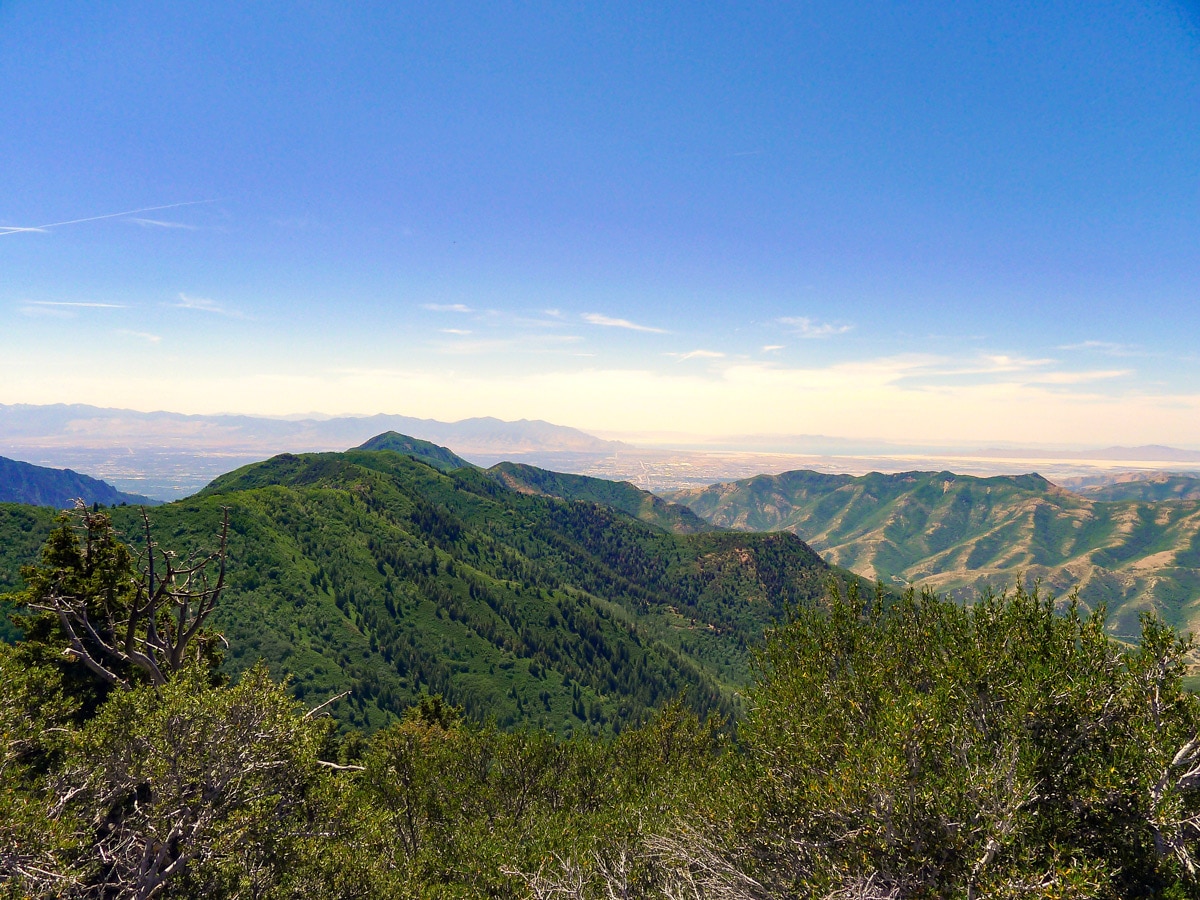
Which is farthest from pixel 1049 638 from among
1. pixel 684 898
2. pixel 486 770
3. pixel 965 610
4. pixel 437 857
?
pixel 486 770

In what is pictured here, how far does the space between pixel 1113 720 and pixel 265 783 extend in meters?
32.1

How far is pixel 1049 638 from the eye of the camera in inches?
914

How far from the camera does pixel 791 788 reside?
21328 mm

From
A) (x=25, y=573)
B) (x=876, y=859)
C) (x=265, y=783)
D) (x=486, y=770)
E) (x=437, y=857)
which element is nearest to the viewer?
(x=876, y=859)

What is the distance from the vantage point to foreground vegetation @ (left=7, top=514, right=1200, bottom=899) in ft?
55.0

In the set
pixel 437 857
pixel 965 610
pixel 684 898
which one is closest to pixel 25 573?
pixel 437 857

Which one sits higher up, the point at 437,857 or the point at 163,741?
the point at 163,741

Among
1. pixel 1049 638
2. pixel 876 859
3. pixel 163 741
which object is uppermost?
pixel 1049 638

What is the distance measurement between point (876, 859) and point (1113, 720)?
10226 mm

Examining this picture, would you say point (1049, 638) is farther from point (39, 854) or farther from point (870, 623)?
point (39, 854)

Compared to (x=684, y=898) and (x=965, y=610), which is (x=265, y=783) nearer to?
(x=684, y=898)

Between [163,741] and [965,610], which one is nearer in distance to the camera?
[163,741]

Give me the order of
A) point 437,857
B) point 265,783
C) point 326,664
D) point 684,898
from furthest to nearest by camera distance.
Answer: point 326,664
point 437,857
point 684,898
point 265,783

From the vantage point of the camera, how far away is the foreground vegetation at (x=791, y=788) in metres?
16.8
